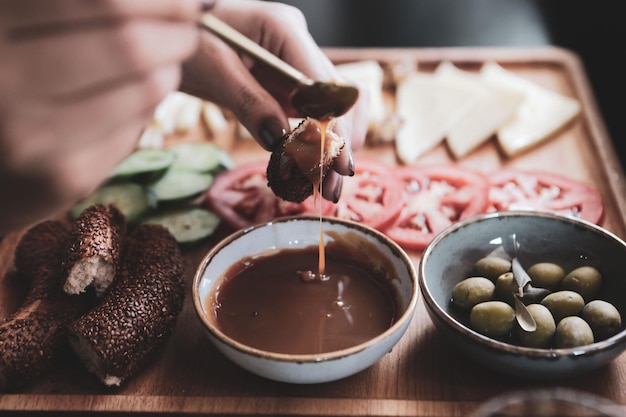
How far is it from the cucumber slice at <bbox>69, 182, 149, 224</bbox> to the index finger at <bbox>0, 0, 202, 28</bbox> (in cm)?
139

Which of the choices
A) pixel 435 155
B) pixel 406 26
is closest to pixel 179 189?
pixel 435 155

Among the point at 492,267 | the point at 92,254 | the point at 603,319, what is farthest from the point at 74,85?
the point at 603,319

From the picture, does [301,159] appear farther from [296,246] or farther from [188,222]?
[188,222]

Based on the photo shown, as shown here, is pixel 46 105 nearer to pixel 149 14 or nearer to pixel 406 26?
pixel 149 14

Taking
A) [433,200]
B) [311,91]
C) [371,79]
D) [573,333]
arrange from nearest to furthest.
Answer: [311,91], [573,333], [433,200], [371,79]

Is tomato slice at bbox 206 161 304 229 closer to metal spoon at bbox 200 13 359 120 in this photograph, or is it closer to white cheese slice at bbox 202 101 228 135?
white cheese slice at bbox 202 101 228 135

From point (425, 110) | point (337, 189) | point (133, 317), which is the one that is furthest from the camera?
point (425, 110)

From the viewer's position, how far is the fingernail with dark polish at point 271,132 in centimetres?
224

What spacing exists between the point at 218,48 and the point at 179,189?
0.59m

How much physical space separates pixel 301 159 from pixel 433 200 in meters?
0.75

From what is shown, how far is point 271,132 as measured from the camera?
2242 millimetres

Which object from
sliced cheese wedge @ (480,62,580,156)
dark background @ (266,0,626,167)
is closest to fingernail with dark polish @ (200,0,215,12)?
sliced cheese wedge @ (480,62,580,156)

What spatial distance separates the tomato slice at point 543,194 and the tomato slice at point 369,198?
0.39 m

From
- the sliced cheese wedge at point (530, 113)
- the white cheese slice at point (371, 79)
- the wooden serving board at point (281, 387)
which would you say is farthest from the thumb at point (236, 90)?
the sliced cheese wedge at point (530, 113)
